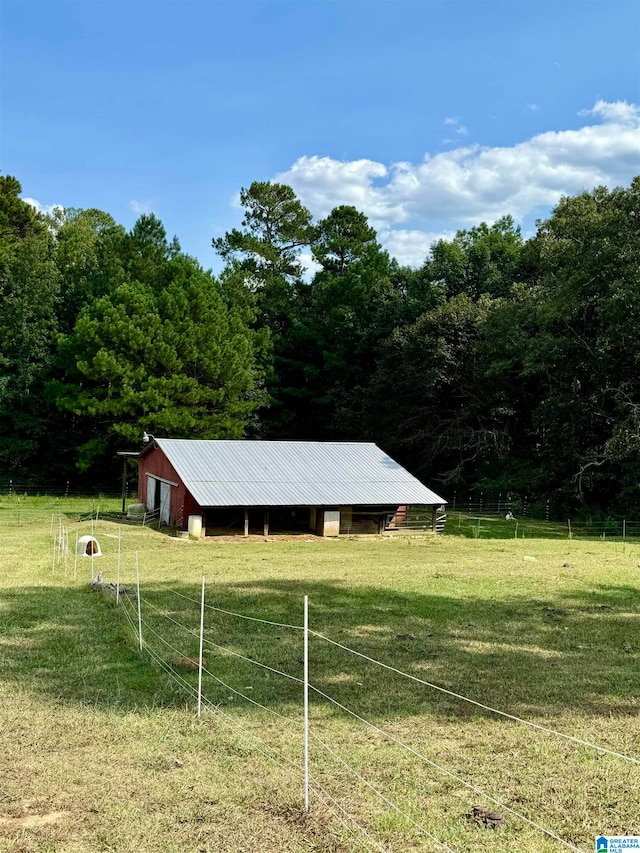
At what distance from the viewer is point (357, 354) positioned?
52.2 meters

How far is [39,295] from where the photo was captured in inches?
1897

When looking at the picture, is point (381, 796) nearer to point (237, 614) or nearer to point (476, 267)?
point (237, 614)

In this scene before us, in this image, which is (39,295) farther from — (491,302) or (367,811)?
(367,811)

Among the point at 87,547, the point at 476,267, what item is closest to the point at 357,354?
the point at 476,267

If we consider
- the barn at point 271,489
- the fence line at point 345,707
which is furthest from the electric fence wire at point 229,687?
the barn at point 271,489

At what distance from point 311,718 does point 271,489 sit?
22.1 metres

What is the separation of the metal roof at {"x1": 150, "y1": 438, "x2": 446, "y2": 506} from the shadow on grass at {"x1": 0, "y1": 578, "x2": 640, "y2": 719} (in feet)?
42.8

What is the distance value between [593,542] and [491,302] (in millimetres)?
20134

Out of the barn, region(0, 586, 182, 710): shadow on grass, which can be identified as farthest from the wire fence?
the barn

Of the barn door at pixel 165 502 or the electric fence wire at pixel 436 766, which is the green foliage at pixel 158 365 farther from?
the electric fence wire at pixel 436 766

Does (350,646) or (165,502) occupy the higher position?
(165,502)

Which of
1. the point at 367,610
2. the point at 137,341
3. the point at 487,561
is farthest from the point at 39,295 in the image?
the point at 367,610

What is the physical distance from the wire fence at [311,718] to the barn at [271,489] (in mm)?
15569

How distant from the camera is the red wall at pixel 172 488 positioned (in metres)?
29.0
